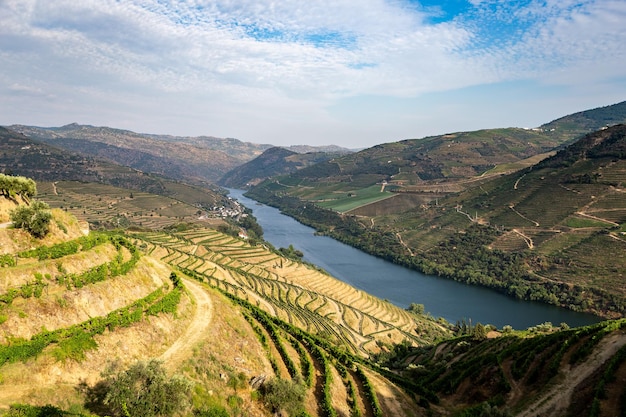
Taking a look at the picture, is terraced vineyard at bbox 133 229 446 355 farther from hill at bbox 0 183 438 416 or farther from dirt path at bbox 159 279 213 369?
hill at bbox 0 183 438 416

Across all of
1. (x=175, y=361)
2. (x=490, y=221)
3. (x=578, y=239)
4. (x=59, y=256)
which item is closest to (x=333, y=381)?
(x=175, y=361)

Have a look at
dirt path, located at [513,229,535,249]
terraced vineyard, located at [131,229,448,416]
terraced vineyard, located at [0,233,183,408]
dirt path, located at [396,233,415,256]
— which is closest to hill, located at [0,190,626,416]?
terraced vineyard, located at [0,233,183,408]

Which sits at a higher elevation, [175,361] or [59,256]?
[59,256]

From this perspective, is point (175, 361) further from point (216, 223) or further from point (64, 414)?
point (216, 223)

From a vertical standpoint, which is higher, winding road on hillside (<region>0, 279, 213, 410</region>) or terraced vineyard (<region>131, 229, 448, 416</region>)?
winding road on hillside (<region>0, 279, 213, 410</region>)

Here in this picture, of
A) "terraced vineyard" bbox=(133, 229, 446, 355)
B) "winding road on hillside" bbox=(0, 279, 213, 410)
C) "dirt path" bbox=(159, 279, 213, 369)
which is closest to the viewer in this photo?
"winding road on hillside" bbox=(0, 279, 213, 410)

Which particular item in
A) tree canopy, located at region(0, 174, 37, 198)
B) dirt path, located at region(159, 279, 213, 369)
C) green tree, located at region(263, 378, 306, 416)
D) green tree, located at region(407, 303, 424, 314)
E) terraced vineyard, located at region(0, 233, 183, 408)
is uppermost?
tree canopy, located at region(0, 174, 37, 198)
